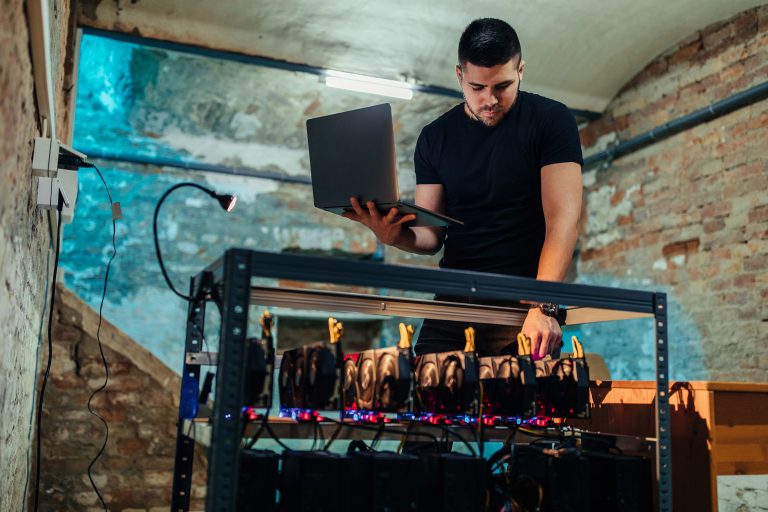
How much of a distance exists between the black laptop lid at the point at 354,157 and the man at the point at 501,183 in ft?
0.38

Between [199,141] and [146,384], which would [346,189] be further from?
[199,141]

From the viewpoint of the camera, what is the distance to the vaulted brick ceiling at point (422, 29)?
4566 millimetres

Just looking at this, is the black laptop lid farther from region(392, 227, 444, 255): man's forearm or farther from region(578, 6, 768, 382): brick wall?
region(578, 6, 768, 382): brick wall

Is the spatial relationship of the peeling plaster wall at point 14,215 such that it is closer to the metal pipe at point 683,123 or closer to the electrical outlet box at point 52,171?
the electrical outlet box at point 52,171

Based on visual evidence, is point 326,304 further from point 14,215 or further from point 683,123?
point 683,123

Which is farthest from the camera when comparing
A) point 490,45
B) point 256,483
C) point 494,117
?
point 494,117

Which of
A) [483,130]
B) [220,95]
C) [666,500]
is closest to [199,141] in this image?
[220,95]

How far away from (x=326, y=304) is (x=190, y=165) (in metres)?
5.24

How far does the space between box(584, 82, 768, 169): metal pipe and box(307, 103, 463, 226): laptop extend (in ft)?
10.8

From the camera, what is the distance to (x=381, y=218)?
181cm

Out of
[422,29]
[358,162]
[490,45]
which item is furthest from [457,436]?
[422,29]

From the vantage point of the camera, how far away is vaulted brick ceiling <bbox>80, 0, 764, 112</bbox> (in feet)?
15.0

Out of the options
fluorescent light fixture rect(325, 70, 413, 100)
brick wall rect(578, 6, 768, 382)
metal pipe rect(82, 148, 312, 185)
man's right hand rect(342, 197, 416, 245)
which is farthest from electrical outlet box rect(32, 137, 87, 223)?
metal pipe rect(82, 148, 312, 185)

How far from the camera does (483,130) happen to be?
2.24m
